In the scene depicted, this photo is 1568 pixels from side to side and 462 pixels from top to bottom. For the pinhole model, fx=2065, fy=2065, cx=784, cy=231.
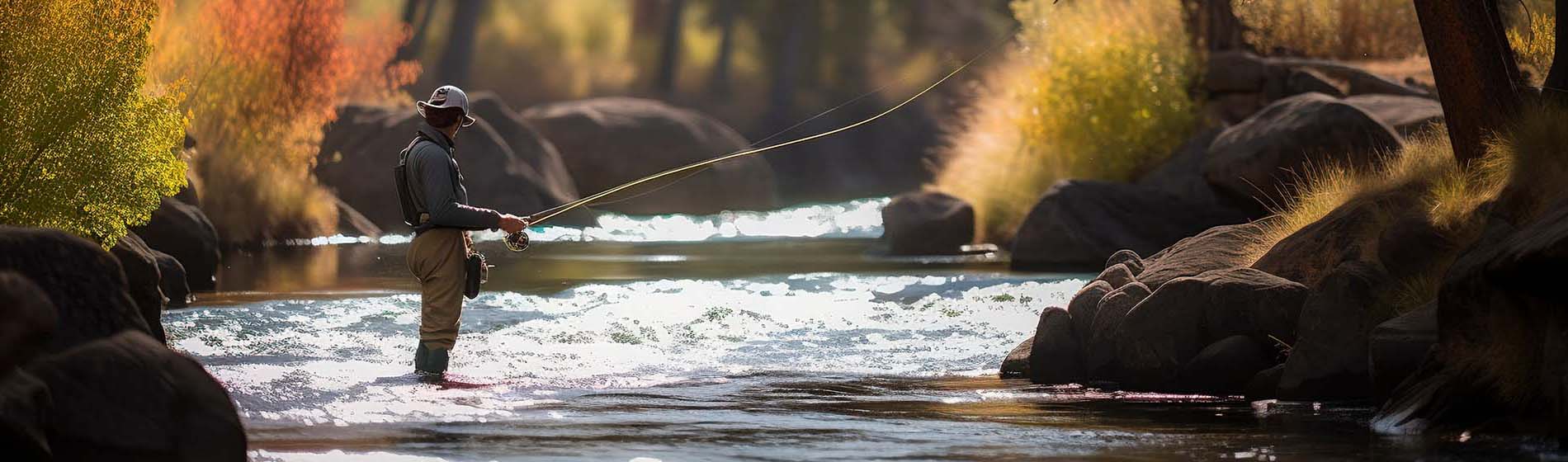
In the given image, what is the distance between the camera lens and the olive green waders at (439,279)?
10.1 meters

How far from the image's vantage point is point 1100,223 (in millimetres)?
20688

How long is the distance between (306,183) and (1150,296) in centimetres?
1719

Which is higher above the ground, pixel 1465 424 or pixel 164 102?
pixel 164 102

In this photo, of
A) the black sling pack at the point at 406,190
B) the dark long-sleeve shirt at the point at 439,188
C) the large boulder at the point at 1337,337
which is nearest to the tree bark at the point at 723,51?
the black sling pack at the point at 406,190

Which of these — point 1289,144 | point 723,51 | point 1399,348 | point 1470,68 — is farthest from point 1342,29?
point 723,51

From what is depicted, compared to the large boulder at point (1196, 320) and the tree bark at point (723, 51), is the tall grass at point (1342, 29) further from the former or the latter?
the tree bark at point (723, 51)

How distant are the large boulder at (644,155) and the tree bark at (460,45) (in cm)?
830

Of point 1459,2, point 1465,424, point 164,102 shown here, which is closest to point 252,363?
point 164,102

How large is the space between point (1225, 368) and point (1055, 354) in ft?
3.56

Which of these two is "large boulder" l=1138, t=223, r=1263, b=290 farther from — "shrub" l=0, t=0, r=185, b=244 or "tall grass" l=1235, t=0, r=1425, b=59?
"tall grass" l=1235, t=0, r=1425, b=59

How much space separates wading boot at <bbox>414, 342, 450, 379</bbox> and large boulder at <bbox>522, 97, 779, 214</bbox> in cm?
2466

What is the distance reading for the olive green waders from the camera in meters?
10.1

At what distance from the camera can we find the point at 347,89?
3331 centimetres

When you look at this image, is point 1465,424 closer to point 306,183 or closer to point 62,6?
point 62,6
